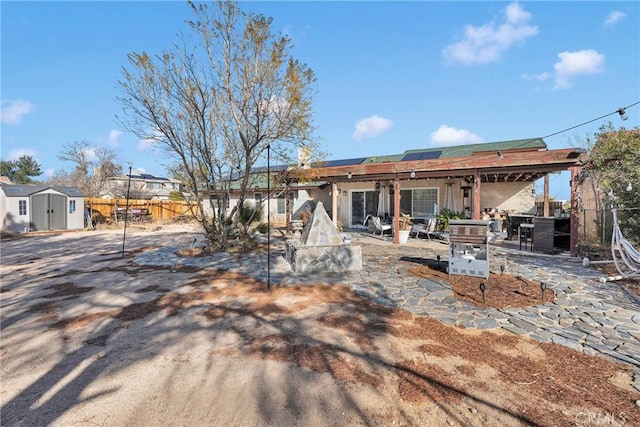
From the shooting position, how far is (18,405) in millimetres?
2395

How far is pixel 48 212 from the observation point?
17.0 metres

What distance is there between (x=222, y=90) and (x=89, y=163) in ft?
95.0

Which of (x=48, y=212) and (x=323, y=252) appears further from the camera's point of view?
(x=48, y=212)

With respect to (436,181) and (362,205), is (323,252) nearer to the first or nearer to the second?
(436,181)

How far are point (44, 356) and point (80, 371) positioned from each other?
0.70 metres

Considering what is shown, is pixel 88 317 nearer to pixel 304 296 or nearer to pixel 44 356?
pixel 44 356

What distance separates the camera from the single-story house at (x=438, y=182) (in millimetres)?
8633

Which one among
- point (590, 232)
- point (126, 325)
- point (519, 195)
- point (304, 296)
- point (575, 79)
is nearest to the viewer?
point (126, 325)

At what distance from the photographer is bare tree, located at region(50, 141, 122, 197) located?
29.0m

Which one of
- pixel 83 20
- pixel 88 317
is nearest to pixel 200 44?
pixel 83 20

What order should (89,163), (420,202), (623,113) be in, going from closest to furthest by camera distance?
(623,113) → (420,202) → (89,163)

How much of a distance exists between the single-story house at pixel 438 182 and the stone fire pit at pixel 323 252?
12.7ft

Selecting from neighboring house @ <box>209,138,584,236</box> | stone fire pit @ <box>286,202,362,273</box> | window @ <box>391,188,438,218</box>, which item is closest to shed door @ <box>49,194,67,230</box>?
neighboring house @ <box>209,138,584,236</box>

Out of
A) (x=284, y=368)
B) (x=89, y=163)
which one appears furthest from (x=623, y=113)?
(x=89, y=163)
